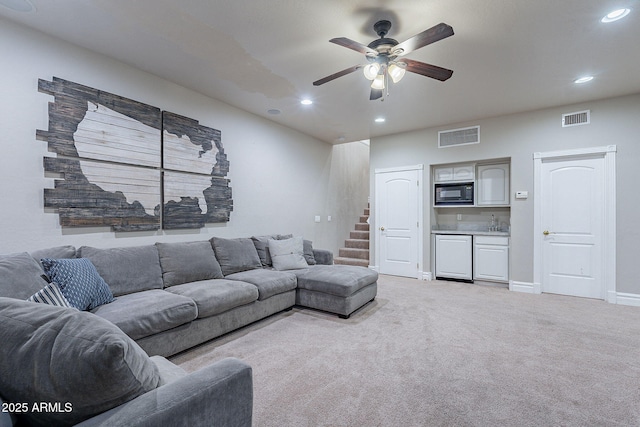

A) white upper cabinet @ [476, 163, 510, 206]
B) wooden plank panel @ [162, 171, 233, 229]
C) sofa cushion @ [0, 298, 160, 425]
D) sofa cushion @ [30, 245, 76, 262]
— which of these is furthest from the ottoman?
white upper cabinet @ [476, 163, 510, 206]

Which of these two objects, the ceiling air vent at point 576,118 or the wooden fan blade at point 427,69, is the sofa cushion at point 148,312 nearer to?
the wooden fan blade at point 427,69

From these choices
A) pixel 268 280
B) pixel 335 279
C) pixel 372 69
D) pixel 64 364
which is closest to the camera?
pixel 64 364

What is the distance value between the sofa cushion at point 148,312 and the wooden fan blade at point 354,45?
235 centimetres

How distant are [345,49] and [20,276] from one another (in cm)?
305

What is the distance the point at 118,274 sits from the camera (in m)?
2.60

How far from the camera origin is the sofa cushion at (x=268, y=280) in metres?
3.15

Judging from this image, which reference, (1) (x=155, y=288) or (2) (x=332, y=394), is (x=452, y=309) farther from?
(1) (x=155, y=288)

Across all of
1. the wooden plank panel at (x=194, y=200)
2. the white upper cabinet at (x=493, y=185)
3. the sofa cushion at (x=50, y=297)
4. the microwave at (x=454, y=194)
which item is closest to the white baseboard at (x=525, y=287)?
the white upper cabinet at (x=493, y=185)

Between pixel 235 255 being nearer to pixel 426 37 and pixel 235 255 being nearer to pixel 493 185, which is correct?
pixel 426 37

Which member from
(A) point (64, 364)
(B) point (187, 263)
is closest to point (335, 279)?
(B) point (187, 263)

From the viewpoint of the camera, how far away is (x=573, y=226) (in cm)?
424

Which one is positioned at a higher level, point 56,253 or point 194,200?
point 194,200

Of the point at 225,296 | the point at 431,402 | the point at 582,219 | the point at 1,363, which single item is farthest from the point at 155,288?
the point at 582,219

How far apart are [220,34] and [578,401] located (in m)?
3.77
